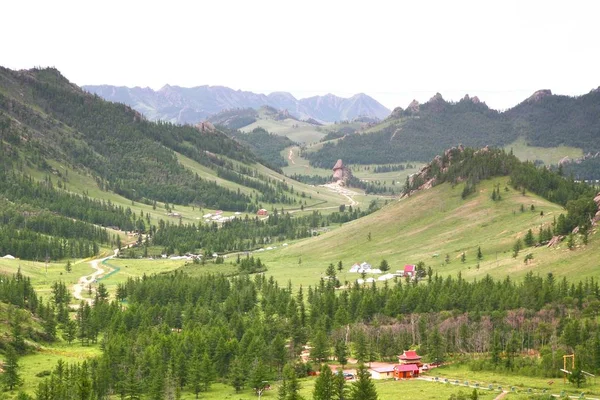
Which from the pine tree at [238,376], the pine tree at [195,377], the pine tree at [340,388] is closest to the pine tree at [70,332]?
the pine tree at [195,377]

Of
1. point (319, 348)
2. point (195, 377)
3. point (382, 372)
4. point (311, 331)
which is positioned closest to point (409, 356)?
point (382, 372)

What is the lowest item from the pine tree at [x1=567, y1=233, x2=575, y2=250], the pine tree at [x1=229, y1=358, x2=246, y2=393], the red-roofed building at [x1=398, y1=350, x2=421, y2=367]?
the pine tree at [x1=229, y1=358, x2=246, y2=393]

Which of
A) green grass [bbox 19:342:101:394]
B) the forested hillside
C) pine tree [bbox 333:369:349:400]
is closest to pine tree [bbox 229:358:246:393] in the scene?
the forested hillside

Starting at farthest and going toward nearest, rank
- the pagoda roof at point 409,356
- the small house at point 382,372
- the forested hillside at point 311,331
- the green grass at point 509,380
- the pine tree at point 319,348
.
Answer: the pine tree at point 319,348, the pagoda roof at point 409,356, the small house at point 382,372, the forested hillside at point 311,331, the green grass at point 509,380

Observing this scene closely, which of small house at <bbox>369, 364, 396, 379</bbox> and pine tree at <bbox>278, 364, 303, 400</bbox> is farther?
small house at <bbox>369, 364, 396, 379</bbox>

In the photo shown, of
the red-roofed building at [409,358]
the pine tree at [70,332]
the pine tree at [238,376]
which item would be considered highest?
the pine tree at [70,332]

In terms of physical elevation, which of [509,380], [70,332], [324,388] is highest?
[70,332]

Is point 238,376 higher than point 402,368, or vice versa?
point 402,368

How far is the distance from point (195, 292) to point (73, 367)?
228 feet

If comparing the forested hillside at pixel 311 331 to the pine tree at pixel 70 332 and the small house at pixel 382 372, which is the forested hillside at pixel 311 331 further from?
the small house at pixel 382 372

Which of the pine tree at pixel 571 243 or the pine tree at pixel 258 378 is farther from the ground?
the pine tree at pixel 571 243

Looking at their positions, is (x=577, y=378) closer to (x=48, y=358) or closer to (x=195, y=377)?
(x=195, y=377)

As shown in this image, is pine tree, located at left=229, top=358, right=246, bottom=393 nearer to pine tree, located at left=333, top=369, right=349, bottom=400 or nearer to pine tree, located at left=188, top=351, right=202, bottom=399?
pine tree, located at left=188, top=351, right=202, bottom=399

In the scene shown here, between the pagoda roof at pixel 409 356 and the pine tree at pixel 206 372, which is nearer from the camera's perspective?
the pine tree at pixel 206 372
